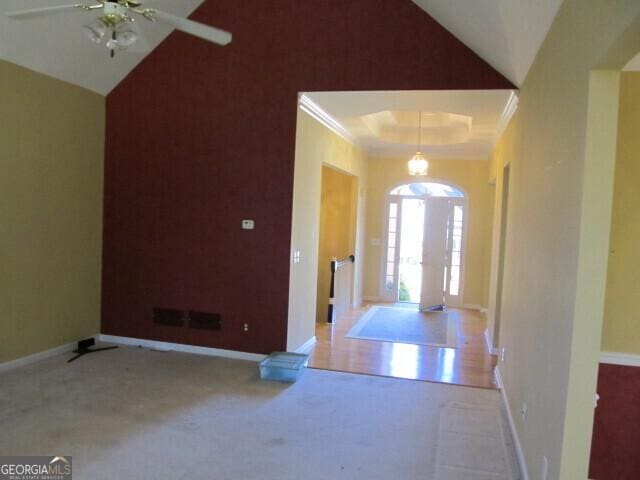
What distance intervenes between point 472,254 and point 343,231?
95.2 inches

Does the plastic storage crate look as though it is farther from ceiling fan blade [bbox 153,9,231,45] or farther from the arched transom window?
the arched transom window

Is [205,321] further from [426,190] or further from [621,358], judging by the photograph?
[426,190]

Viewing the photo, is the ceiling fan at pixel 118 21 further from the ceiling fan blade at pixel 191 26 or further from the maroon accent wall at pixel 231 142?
the maroon accent wall at pixel 231 142

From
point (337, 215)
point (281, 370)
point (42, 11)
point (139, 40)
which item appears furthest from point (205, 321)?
point (337, 215)

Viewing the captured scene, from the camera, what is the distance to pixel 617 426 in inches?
106

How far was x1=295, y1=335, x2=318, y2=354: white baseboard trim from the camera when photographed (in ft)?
17.5

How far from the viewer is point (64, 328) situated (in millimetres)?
4996

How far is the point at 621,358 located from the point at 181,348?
4.09m

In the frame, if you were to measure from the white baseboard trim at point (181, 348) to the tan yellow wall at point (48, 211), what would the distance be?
279 mm

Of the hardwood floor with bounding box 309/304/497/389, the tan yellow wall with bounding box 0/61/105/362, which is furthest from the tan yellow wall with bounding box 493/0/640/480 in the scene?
the tan yellow wall with bounding box 0/61/105/362

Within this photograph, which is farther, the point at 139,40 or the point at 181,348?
the point at 181,348

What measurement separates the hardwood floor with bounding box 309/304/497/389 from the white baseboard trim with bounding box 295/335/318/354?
0.06m

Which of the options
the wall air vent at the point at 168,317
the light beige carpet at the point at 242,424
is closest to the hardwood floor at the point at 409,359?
the light beige carpet at the point at 242,424

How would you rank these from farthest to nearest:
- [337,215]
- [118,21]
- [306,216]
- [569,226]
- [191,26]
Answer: [337,215]
[306,216]
[191,26]
[118,21]
[569,226]
